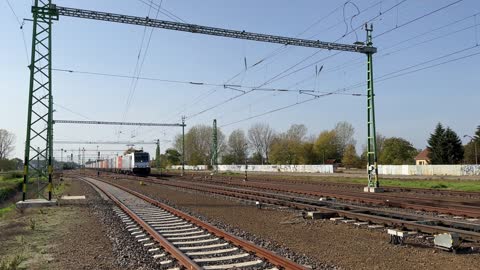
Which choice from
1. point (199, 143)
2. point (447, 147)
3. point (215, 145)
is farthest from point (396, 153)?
point (199, 143)

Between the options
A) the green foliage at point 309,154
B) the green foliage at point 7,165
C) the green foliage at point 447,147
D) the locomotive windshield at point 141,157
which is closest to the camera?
the locomotive windshield at point 141,157

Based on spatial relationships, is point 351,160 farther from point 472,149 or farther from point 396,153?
point 472,149

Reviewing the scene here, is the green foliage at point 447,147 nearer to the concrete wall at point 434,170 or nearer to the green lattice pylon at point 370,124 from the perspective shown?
the concrete wall at point 434,170

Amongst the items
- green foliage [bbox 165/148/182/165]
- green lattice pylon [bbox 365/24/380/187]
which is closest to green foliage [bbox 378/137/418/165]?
green foliage [bbox 165/148/182/165]

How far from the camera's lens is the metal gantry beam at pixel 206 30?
24375mm

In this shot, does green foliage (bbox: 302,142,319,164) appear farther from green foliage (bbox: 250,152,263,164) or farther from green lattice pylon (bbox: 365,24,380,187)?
green lattice pylon (bbox: 365,24,380,187)

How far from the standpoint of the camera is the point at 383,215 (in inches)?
612

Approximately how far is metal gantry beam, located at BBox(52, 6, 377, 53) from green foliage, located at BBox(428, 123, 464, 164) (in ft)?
193

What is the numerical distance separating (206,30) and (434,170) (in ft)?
164

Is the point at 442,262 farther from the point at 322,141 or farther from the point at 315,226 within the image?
the point at 322,141

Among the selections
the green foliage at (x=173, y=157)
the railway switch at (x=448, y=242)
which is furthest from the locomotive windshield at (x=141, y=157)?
the green foliage at (x=173, y=157)

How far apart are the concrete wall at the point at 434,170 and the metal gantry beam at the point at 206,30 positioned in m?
38.6

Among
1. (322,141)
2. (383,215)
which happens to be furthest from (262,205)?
(322,141)

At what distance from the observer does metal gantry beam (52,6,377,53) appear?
24375mm
